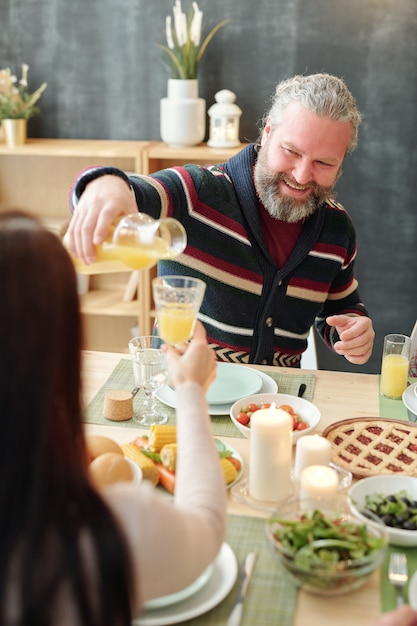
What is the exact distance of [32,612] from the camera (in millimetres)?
860

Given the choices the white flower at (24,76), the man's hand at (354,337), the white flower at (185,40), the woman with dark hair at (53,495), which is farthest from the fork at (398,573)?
the white flower at (24,76)

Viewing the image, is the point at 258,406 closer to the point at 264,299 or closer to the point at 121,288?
the point at 264,299

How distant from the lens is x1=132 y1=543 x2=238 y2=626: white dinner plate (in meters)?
1.12

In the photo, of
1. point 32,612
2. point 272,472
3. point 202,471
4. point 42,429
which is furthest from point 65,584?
point 272,472

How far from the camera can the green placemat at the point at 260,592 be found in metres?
1.14

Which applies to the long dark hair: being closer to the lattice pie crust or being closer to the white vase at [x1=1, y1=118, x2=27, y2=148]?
the lattice pie crust

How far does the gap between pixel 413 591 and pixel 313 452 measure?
344 millimetres

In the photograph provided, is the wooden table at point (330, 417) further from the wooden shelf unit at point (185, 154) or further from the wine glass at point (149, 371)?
the wooden shelf unit at point (185, 154)

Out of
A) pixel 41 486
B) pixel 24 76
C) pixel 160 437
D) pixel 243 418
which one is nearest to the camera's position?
pixel 41 486

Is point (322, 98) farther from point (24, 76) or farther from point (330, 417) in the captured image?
point (24, 76)

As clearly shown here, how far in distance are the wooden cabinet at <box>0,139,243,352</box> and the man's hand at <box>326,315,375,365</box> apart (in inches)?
54.1

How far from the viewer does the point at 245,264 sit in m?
2.30

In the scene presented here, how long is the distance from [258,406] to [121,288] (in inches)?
84.2

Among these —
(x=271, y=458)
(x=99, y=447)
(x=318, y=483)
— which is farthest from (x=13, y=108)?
(x=318, y=483)
